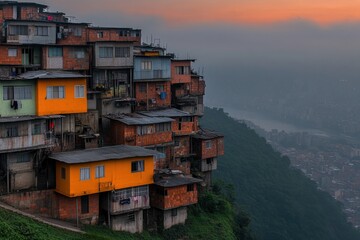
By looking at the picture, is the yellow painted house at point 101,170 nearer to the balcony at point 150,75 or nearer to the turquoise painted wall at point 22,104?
the turquoise painted wall at point 22,104

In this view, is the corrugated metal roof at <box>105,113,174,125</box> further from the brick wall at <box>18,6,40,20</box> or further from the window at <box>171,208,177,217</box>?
the brick wall at <box>18,6,40,20</box>

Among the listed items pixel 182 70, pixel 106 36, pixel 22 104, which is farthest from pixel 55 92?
pixel 106 36

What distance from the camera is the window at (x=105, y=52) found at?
3400 centimetres

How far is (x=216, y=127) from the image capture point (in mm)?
87062

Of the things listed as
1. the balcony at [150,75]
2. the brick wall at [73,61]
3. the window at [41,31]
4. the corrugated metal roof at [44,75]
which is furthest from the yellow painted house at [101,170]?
the window at [41,31]

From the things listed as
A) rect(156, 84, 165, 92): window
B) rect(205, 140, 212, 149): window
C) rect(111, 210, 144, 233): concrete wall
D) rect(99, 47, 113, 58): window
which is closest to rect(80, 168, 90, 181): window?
rect(111, 210, 144, 233): concrete wall

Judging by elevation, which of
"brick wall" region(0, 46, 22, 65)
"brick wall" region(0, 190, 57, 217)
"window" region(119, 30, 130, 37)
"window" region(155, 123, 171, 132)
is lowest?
"brick wall" region(0, 190, 57, 217)

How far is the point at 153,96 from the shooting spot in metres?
37.5

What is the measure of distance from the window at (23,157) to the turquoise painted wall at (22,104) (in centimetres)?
222

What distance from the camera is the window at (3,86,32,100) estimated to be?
27666mm

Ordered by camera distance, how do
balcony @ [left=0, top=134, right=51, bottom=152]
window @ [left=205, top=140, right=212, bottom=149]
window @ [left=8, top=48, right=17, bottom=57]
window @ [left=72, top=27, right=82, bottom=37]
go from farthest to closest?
window @ [left=72, top=27, right=82, bottom=37] → window @ [left=205, top=140, right=212, bottom=149] → window @ [left=8, top=48, right=17, bottom=57] → balcony @ [left=0, top=134, right=51, bottom=152]

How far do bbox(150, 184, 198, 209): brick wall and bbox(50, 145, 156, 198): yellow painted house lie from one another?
4.81ft

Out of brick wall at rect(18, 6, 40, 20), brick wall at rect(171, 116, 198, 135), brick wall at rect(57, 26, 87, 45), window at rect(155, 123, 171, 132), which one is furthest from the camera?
brick wall at rect(18, 6, 40, 20)

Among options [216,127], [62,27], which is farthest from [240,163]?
[62,27]
